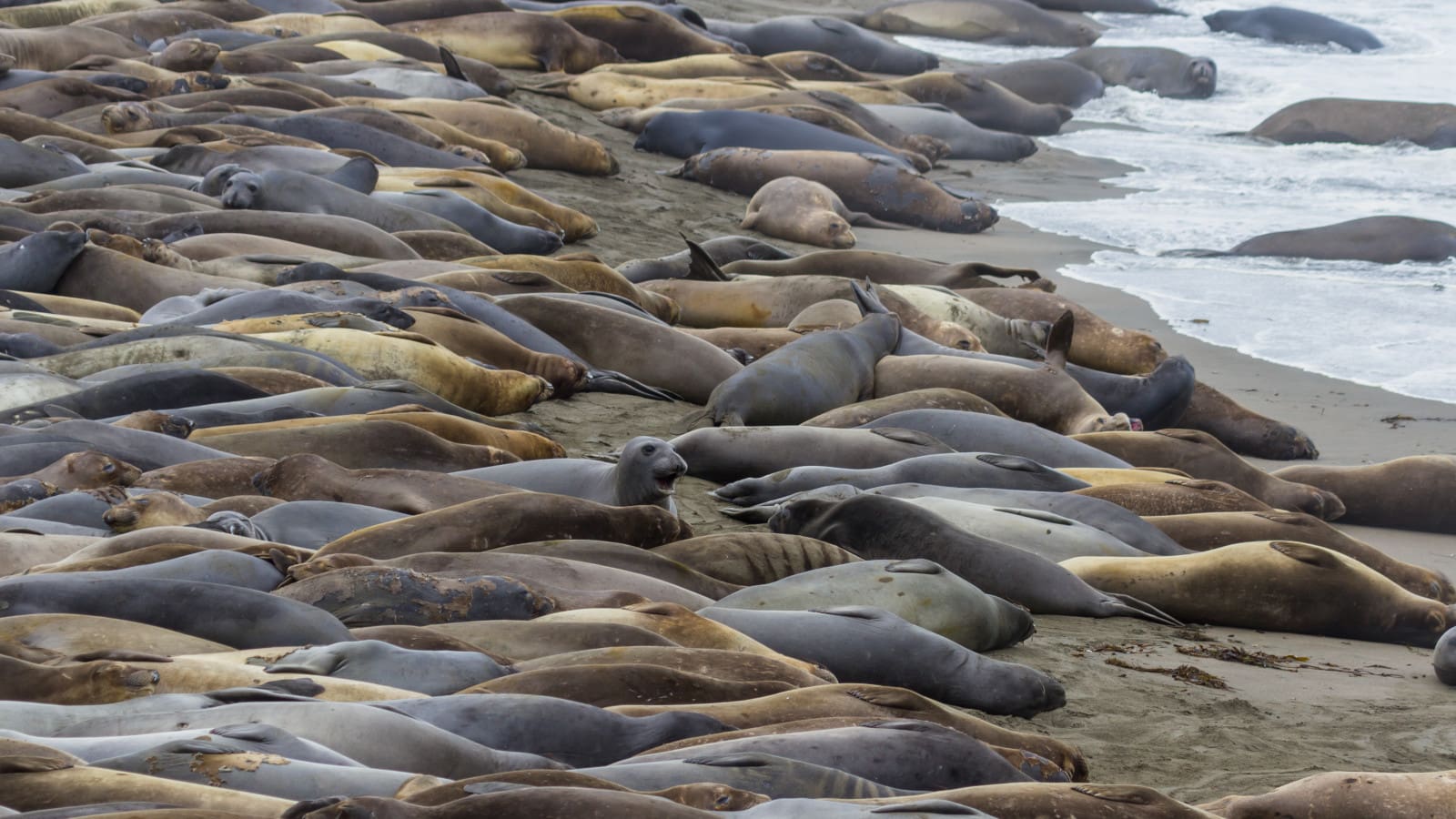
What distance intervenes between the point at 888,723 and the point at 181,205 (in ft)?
18.0

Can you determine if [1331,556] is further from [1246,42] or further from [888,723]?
[1246,42]

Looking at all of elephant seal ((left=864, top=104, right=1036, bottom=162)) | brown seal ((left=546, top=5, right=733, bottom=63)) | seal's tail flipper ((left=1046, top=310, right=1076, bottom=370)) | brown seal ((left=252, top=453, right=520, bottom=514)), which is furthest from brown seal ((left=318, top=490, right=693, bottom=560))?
elephant seal ((left=864, top=104, right=1036, bottom=162))

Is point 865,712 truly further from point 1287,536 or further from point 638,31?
point 638,31

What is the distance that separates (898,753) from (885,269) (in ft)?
20.3

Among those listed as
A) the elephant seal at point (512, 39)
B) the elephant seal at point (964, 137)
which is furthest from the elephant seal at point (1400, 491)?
the elephant seal at point (512, 39)

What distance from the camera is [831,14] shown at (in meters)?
21.1

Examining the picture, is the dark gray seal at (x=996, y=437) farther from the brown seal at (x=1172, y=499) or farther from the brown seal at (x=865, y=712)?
the brown seal at (x=865, y=712)

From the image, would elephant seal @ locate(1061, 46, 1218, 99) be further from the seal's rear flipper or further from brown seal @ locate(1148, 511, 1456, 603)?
brown seal @ locate(1148, 511, 1456, 603)

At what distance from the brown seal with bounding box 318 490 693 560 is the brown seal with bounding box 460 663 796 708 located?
1.07m

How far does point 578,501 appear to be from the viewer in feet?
15.5

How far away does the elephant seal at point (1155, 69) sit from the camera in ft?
61.7

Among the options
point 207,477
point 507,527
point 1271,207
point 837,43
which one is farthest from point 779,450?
point 837,43

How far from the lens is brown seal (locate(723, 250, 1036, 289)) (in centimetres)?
881

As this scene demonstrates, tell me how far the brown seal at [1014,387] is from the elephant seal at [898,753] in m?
4.06
